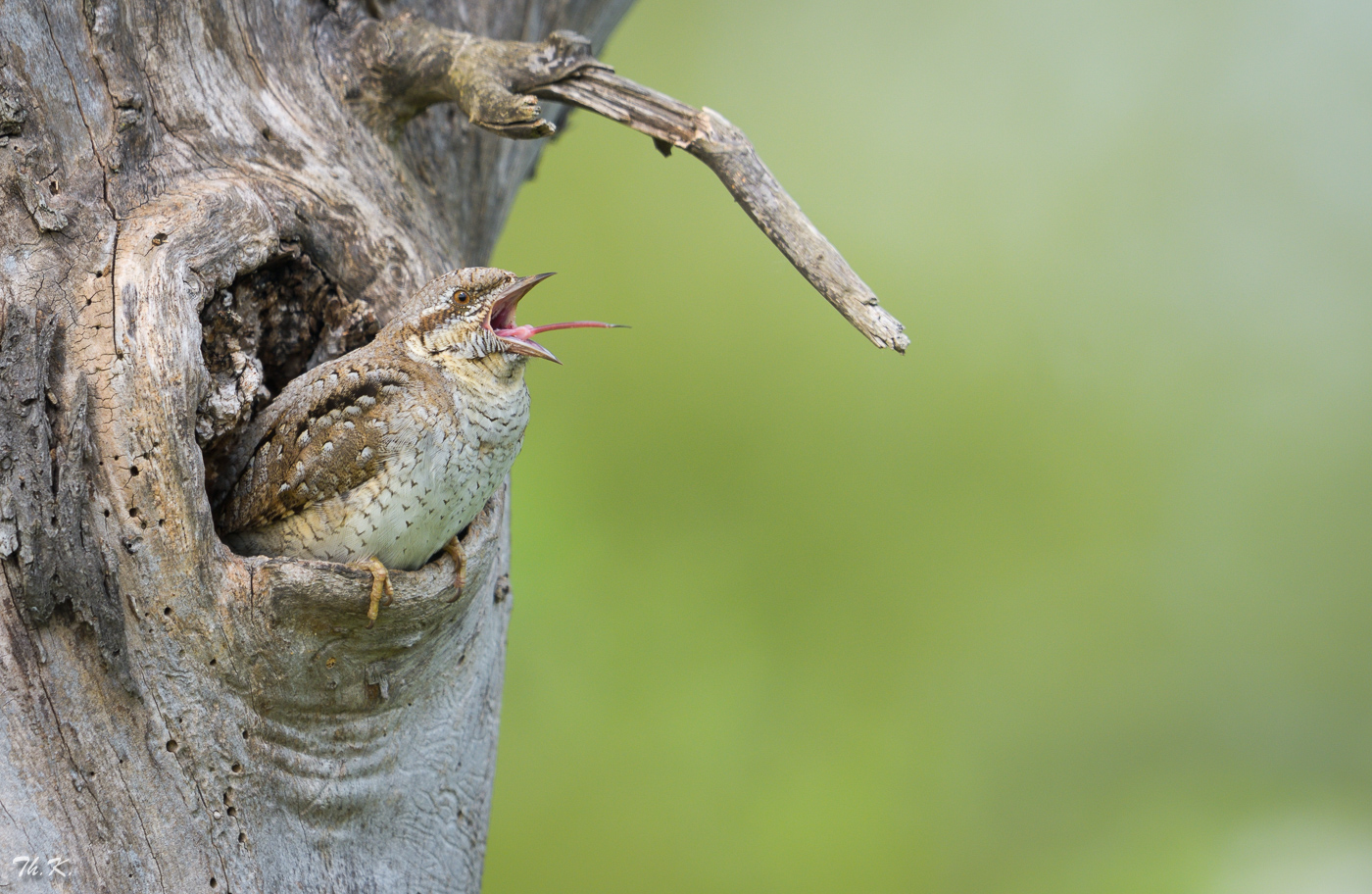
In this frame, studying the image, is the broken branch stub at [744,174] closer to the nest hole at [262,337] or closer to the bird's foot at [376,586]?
the nest hole at [262,337]

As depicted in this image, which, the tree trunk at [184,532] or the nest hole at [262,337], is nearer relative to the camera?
the tree trunk at [184,532]

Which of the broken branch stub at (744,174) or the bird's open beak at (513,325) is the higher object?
the broken branch stub at (744,174)

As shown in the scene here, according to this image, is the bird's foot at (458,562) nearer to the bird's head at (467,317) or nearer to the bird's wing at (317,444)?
the bird's wing at (317,444)

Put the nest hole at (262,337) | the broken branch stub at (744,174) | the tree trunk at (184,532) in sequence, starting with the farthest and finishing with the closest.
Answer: the nest hole at (262,337) → the broken branch stub at (744,174) → the tree trunk at (184,532)

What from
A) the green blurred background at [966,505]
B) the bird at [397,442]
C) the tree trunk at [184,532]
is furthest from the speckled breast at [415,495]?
the green blurred background at [966,505]

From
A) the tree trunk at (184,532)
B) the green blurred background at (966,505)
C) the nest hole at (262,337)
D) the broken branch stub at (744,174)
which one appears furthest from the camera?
the green blurred background at (966,505)

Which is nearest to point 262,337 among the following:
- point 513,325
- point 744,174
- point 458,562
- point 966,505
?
point 513,325

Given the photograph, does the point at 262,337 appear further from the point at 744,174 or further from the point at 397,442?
the point at 744,174

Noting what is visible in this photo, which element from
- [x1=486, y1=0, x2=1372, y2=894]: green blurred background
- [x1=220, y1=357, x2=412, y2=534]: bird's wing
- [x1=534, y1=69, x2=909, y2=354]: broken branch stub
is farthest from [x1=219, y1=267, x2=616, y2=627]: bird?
[x1=486, y1=0, x2=1372, y2=894]: green blurred background

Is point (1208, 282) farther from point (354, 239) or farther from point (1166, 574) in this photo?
point (354, 239)
